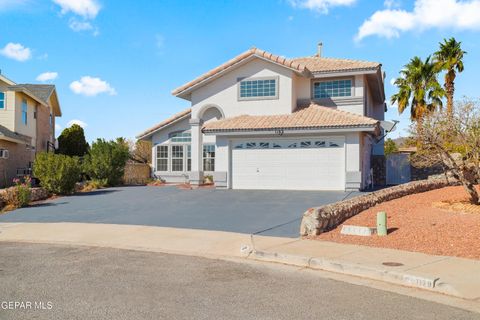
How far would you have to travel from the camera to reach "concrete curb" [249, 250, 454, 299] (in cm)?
714

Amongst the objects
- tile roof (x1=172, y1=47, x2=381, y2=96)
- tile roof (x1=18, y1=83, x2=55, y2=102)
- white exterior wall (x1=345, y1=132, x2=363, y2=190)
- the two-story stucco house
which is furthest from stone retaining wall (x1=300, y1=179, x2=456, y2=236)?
tile roof (x1=18, y1=83, x2=55, y2=102)

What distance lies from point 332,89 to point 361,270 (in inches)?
702

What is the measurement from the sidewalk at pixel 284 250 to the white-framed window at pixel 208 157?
11.9m

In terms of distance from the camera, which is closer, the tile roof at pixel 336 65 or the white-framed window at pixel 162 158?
the tile roof at pixel 336 65

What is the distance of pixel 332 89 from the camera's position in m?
24.8

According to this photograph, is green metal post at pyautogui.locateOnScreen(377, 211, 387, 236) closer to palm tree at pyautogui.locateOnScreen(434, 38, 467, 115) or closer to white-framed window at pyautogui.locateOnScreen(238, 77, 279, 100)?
white-framed window at pyautogui.locateOnScreen(238, 77, 279, 100)

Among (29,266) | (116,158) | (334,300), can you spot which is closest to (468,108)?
(334,300)

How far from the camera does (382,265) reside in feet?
27.0

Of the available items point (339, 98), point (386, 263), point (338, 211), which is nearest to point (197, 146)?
point (339, 98)

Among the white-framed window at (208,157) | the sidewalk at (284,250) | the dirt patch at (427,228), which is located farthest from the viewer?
the white-framed window at (208,157)

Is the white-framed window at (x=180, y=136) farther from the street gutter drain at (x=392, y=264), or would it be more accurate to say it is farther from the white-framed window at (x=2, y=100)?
the street gutter drain at (x=392, y=264)

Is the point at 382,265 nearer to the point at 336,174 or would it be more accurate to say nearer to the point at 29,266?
the point at 29,266

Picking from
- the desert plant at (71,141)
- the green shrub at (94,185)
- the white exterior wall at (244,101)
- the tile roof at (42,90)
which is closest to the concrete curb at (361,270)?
the white exterior wall at (244,101)

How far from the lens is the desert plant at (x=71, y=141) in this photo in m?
36.2
